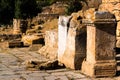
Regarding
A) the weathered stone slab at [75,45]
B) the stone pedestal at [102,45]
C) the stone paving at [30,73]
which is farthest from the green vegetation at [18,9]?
the stone pedestal at [102,45]

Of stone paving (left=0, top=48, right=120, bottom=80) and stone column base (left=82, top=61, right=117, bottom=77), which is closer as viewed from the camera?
stone column base (left=82, top=61, right=117, bottom=77)

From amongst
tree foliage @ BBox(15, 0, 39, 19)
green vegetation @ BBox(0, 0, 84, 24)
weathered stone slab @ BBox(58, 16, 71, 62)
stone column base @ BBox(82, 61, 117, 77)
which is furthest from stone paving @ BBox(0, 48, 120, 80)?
tree foliage @ BBox(15, 0, 39, 19)

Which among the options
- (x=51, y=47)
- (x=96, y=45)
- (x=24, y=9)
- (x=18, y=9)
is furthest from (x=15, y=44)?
(x=24, y=9)

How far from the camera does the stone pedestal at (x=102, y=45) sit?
7477 mm

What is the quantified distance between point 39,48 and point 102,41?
594 cm

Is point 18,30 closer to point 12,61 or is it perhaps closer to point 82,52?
point 12,61

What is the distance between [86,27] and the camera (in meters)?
8.36

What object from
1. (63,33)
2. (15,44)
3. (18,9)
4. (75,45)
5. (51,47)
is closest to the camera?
(75,45)

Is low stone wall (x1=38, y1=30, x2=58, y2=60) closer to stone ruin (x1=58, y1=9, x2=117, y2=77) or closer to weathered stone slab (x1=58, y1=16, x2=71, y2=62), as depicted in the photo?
weathered stone slab (x1=58, y1=16, x2=71, y2=62)

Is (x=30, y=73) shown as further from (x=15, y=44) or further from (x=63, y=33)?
(x=15, y=44)

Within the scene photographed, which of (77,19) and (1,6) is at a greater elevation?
(1,6)

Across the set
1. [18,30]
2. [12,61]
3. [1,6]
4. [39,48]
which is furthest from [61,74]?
[1,6]

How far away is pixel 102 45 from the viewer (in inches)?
296

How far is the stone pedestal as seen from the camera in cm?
748
